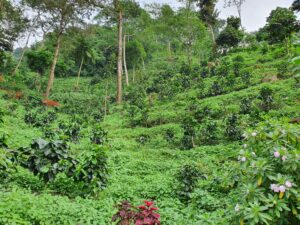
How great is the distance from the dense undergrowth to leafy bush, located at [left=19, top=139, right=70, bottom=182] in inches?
0.7

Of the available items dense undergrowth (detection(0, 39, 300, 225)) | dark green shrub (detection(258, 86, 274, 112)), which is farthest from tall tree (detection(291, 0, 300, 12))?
dark green shrub (detection(258, 86, 274, 112))

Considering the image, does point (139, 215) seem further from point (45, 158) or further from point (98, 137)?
point (98, 137)

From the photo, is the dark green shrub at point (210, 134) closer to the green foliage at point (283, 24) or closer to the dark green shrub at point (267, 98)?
the dark green shrub at point (267, 98)

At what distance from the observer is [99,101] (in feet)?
72.0

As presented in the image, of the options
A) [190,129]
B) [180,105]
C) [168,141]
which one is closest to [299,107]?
[190,129]

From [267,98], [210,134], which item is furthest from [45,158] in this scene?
[267,98]

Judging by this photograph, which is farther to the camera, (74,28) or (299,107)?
(74,28)

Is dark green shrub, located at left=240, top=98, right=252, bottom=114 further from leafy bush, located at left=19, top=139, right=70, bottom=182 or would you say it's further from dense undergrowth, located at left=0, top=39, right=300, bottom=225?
leafy bush, located at left=19, top=139, right=70, bottom=182

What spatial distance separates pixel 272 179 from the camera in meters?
2.74

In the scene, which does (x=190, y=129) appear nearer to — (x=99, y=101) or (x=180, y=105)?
(x=180, y=105)

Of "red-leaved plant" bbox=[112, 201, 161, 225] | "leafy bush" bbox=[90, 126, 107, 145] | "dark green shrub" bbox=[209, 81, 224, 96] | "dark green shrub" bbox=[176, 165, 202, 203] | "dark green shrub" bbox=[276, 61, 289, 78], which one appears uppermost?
"dark green shrub" bbox=[276, 61, 289, 78]

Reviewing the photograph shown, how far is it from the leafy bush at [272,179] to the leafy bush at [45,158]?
363cm

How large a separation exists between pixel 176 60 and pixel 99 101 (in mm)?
18149

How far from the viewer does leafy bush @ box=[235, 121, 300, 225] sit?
8.61ft
